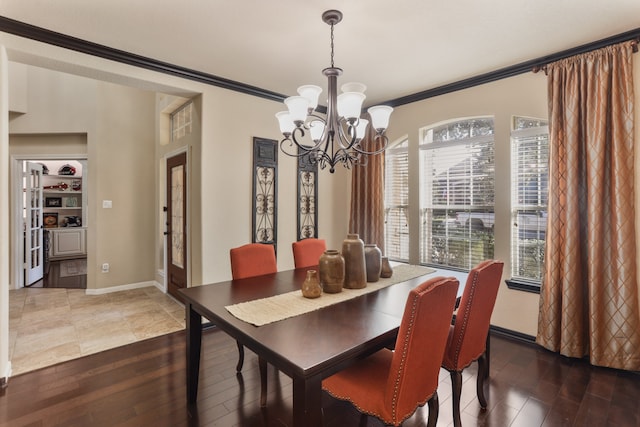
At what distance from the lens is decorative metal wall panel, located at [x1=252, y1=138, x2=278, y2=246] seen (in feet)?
12.2

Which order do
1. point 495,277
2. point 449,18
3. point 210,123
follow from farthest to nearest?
point 210,123, point 449,18, point 495,277

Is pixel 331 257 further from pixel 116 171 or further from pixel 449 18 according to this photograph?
pixel 116 171

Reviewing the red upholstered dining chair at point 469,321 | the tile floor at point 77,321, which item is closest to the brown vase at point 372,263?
the red upholstered dining chair at point 469,321

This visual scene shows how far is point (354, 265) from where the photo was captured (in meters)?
2.12

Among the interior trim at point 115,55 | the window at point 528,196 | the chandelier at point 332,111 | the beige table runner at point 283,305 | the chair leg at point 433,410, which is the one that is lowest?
the chair leg at point 433,410

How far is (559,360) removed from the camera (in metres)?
2.64

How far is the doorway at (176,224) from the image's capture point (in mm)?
4023

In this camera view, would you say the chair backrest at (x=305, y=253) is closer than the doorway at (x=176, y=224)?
Yes

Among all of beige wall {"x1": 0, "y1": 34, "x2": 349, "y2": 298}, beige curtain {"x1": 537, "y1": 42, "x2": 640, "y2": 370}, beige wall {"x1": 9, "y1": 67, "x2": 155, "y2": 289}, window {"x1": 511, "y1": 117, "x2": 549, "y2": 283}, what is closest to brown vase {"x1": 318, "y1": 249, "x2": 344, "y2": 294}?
beige wall {"x1": 0, "y1": 34, "x2": 349, "y2": 298}

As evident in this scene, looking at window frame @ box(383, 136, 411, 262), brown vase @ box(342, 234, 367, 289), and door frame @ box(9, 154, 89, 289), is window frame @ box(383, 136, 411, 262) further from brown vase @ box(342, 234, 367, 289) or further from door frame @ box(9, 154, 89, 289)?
door frame @ box(9, 154, 89, 289)

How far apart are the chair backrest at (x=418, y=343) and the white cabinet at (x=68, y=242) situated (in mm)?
8715

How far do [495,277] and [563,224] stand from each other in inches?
54.3

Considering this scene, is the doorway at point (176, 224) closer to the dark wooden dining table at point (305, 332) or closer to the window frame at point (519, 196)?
the dark wooden dining table at point (305, 332)

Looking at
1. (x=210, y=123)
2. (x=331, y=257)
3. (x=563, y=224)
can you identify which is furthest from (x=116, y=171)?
(x=563, y=224)
